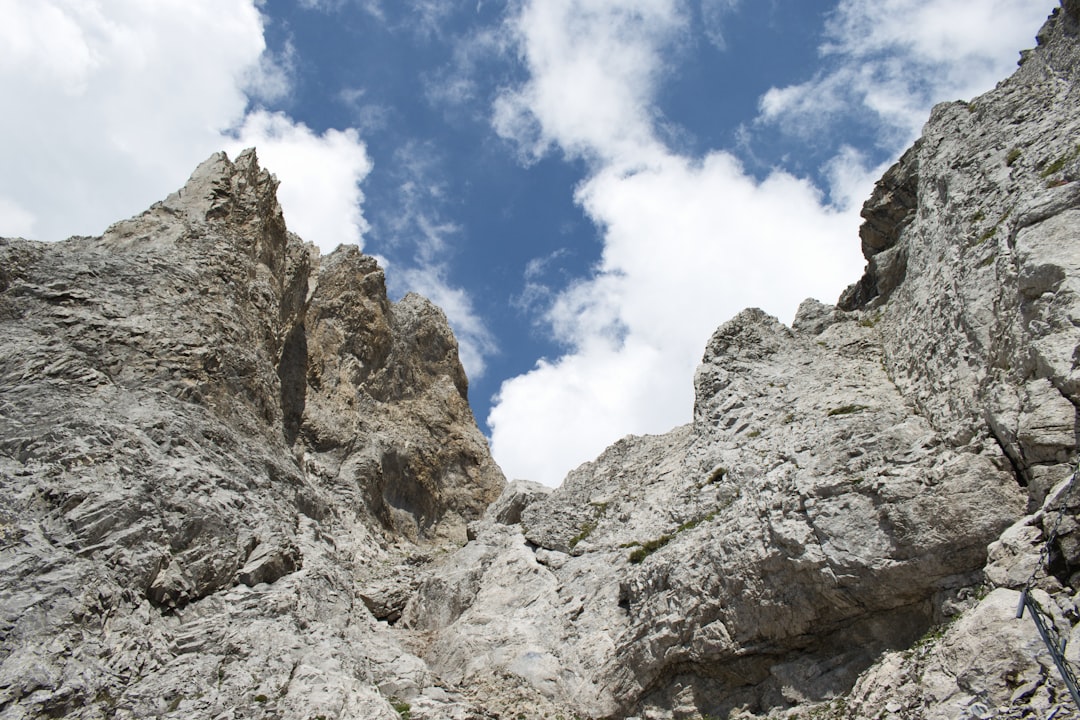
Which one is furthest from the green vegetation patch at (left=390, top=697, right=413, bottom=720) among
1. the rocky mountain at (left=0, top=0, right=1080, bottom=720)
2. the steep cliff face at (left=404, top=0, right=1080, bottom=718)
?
the steep cliff face at (left=404, top=0, right=1080, bottom=718)

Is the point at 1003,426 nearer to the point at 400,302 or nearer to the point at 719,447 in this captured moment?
the point at 719,447

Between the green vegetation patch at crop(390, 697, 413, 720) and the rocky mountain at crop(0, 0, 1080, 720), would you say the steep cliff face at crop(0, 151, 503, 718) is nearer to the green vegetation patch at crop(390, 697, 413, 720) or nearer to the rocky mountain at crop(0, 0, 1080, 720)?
the rocky mountain at crop(0, 0, 1080, 720)

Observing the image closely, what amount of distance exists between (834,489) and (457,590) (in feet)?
51.5

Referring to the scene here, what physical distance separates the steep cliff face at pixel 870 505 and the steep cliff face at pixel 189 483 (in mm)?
6307

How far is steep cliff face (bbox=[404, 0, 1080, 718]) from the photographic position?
52.1 feet

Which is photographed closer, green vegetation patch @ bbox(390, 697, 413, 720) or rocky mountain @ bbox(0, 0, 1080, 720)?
rocky mountain @ bbox(0, 0, 1080, 720)

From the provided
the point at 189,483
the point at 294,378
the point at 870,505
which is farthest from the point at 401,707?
the point at 294,378

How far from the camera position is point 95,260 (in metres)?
30.4

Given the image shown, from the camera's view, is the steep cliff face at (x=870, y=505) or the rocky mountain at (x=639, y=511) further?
the rocky mountain at (x=639, y=511)

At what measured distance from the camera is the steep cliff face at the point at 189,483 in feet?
60.9

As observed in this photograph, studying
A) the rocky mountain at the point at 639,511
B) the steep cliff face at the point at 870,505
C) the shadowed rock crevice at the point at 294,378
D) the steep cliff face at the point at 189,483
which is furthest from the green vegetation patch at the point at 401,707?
the shadowed rock crevice at the point at 294,378

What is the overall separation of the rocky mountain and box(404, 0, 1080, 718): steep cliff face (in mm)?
83

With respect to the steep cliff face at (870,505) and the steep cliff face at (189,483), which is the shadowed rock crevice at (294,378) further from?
the steep cliff face at (870,505)

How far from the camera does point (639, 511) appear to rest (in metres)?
30.0
